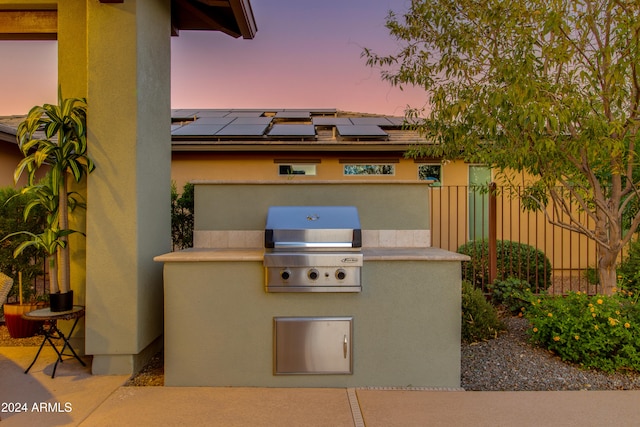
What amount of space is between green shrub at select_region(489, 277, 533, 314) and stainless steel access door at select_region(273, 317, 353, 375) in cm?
313

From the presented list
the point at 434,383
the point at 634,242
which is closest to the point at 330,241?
the point at 434,383

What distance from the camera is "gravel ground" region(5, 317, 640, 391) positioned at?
305 centimetres

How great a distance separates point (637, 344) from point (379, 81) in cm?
378

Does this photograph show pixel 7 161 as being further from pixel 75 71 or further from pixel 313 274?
pixel 313 274

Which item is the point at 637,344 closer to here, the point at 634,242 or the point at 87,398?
the point at 634,242

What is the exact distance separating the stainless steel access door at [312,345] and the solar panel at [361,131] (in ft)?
16.4

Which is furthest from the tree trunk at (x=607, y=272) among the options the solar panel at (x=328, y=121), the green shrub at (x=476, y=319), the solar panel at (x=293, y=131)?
the solar panel at (x=328, y=121)

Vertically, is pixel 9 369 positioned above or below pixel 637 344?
below

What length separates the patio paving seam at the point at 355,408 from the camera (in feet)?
8.05

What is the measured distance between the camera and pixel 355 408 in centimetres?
264

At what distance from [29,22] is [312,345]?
436cm

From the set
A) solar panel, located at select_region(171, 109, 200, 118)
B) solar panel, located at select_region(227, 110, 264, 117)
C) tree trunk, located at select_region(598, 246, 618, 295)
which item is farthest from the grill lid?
solar panel, located at select_region(171, 109, 200, 118)

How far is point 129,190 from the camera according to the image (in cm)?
321

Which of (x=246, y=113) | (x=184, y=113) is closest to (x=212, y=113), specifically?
(x=184, y=113)
